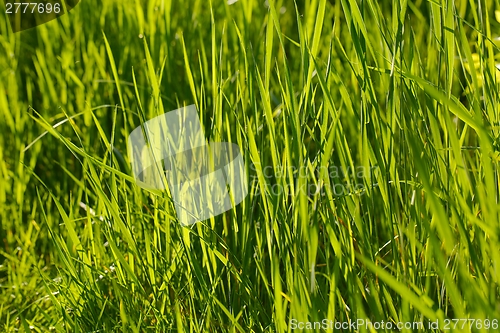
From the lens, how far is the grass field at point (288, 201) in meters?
0.55

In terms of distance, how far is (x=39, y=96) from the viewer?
133 centimetres

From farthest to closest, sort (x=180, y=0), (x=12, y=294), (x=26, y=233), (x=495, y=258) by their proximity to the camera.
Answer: (x=180, y=0) < (x=26, y=233) < (x=12, y=294) < (x=495, y=258)

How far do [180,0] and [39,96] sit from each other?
441mm

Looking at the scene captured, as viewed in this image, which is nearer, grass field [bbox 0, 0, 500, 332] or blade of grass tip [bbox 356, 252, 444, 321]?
blade of grass tip [bbox 356, 252, 444, 321]

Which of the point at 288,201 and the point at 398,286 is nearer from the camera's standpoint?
the point at 398,286

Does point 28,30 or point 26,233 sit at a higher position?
point 28,30

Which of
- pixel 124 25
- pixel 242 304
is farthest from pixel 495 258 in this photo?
pixel 124 25

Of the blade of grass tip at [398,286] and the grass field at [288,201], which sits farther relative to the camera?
the grass field at [288,201]

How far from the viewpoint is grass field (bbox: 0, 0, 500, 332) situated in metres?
0.55

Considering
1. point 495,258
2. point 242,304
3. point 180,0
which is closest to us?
point 495,258

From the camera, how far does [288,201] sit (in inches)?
31.9

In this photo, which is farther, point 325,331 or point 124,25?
point 124,25

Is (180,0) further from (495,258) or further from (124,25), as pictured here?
(495,258)

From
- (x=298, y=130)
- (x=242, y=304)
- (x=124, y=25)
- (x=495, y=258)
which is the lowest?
(x=242, y=304)
